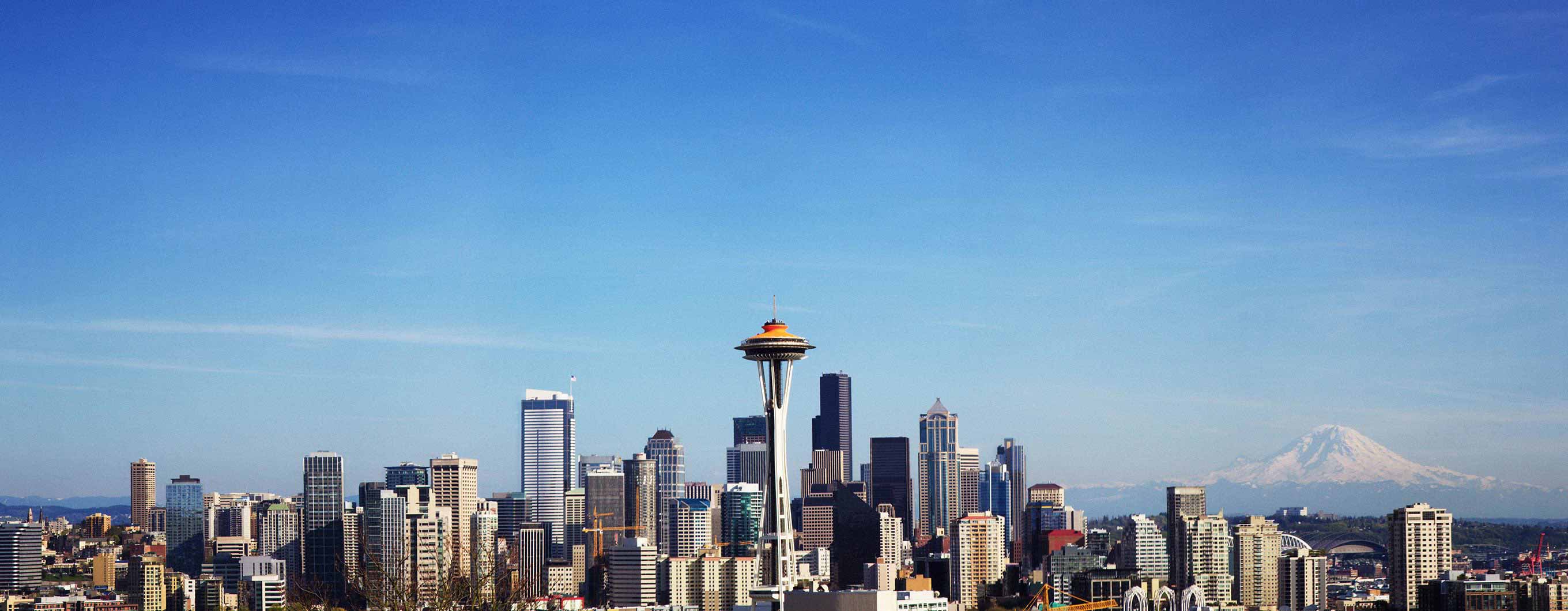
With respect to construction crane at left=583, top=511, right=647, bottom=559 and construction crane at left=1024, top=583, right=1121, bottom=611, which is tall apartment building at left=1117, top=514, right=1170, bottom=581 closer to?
construction crane at left=1024, top=583, right=1121, bottom=611

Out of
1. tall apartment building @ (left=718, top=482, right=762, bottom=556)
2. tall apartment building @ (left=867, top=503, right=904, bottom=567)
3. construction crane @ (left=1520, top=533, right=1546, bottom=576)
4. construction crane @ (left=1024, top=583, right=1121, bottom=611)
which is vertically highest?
tall apartment building @ (left=718, top=482, right=762, bottom=556)

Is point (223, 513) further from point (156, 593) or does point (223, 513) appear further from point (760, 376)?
point (760, 376)

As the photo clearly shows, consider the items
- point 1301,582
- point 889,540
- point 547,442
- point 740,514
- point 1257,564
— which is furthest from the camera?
point 547,442

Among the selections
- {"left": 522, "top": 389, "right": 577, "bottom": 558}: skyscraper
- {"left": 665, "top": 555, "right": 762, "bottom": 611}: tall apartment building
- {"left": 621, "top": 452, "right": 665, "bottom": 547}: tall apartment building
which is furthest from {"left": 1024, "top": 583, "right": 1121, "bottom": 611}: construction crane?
{"left": 522, "top": 389, "right": 577, "bottom": 558}: skyscraper

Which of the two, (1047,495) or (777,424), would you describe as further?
(1047,495)

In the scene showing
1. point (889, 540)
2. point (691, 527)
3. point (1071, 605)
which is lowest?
point (1071, 605)

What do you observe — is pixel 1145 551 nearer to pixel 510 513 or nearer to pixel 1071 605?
pixel 1071 605

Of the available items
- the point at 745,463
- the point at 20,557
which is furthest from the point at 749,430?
the point at 20,557

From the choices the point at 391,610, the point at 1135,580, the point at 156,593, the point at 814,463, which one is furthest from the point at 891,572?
the point at 391,610
